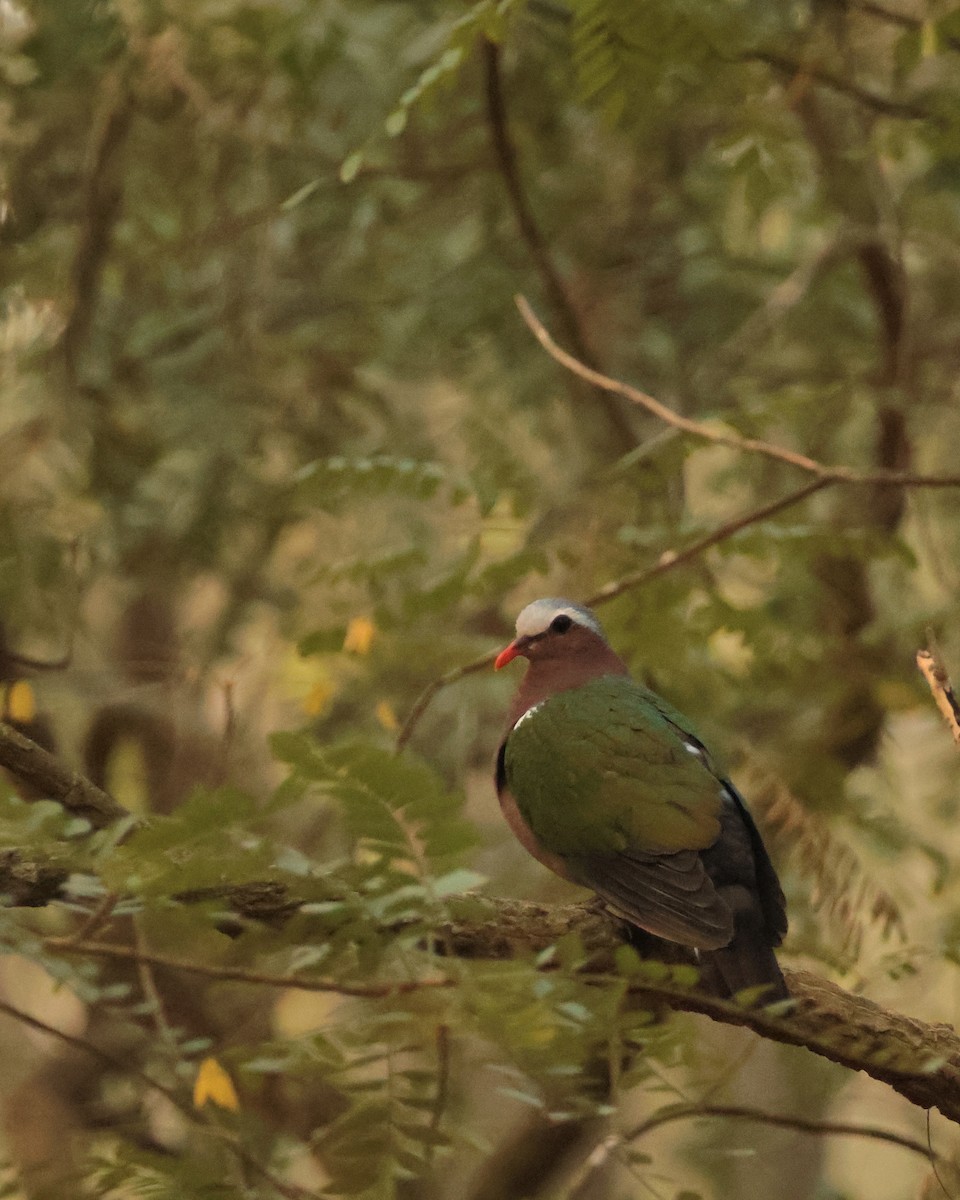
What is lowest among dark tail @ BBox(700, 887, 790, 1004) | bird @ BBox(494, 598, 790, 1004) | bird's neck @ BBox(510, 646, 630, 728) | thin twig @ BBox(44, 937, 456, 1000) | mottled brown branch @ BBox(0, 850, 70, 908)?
dark tail @ BBox(700, 887, 790, 1004)

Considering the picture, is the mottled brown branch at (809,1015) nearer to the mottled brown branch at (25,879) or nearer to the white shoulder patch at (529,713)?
the mottled brown branch at (25,879)

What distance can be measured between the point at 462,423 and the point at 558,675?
6.86 feet

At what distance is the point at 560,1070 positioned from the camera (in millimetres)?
2014

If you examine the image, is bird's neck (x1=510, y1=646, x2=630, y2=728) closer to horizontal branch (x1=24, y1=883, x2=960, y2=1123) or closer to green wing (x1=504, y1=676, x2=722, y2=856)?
green wing (x1=504, y1=676, x2=722, y2=856)

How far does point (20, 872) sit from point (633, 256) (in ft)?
12.7

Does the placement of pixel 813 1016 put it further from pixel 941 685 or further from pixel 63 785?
pixel 63 785

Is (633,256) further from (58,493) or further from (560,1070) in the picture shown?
(560,1070)

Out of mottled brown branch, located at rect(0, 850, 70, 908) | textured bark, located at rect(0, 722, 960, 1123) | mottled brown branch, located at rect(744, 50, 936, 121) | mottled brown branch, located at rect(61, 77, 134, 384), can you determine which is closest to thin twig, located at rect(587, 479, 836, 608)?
textured bark, located at rect(0, 722, 960, 1123)

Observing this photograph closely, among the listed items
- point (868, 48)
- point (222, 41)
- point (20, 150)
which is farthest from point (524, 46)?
point (20, 150)

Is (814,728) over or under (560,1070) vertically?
under

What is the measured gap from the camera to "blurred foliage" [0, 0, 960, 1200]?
3.76 meters

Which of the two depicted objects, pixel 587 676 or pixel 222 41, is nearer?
pixel 587 676

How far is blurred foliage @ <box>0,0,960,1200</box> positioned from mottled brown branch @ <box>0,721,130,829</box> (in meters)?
0.70

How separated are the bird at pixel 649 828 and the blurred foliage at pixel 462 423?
0.42m
